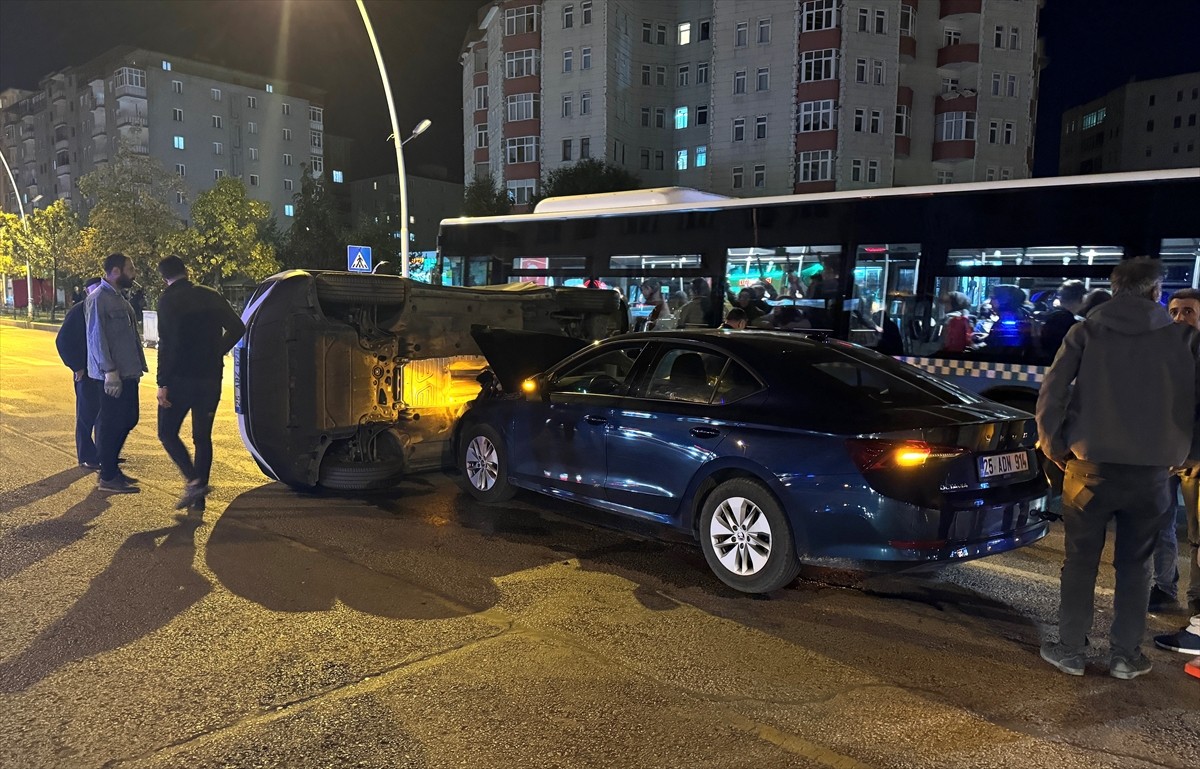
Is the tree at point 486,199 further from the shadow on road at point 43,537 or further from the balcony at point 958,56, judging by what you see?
the shadow on road at point 43,537

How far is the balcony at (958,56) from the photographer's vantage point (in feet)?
125

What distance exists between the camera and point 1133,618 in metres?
3.75

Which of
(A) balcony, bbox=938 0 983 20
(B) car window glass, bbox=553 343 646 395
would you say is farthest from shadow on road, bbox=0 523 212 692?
(A) balcony, bbox=938 0 983 20

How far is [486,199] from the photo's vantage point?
146 ft

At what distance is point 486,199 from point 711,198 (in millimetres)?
34823

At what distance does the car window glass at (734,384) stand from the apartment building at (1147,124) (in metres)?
95.1

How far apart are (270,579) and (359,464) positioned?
2233 mm

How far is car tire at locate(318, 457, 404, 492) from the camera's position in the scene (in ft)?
23.2

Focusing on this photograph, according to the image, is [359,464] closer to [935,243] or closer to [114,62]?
[935,243]

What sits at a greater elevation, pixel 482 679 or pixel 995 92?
pixel 995 92

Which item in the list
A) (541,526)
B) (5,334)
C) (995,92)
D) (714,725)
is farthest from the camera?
(995,92)

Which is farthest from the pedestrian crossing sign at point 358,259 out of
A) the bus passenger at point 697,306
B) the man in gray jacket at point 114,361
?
the man in gray jacket at point 114,361

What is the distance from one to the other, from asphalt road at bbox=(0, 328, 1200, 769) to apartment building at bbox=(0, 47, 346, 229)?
6460 cm

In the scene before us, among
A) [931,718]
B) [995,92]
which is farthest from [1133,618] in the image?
[995,92]
